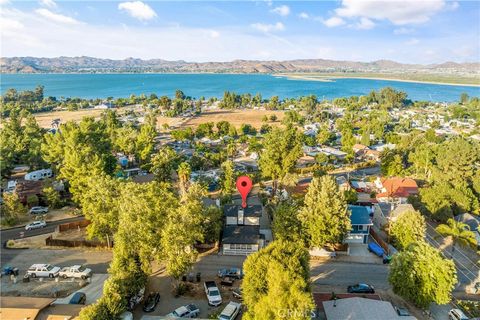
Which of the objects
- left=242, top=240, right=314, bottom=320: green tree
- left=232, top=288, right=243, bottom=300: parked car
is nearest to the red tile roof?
left=232, top=288, right=243, bottom=300: parked car

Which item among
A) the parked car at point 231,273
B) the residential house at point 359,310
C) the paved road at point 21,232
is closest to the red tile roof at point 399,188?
the residential house at point 359,310

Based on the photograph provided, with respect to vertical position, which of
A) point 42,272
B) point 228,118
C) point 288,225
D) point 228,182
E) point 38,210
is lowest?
point 38,210

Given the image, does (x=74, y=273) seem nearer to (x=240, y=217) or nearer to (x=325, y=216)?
(x=240, y=217)

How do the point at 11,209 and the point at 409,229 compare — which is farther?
the point at 11,209

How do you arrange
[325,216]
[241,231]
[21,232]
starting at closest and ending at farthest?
[325,216], [241,231], [21,232]

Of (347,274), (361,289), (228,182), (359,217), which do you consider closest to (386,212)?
(359,217)

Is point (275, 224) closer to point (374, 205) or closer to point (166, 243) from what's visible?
point (166, 243)
